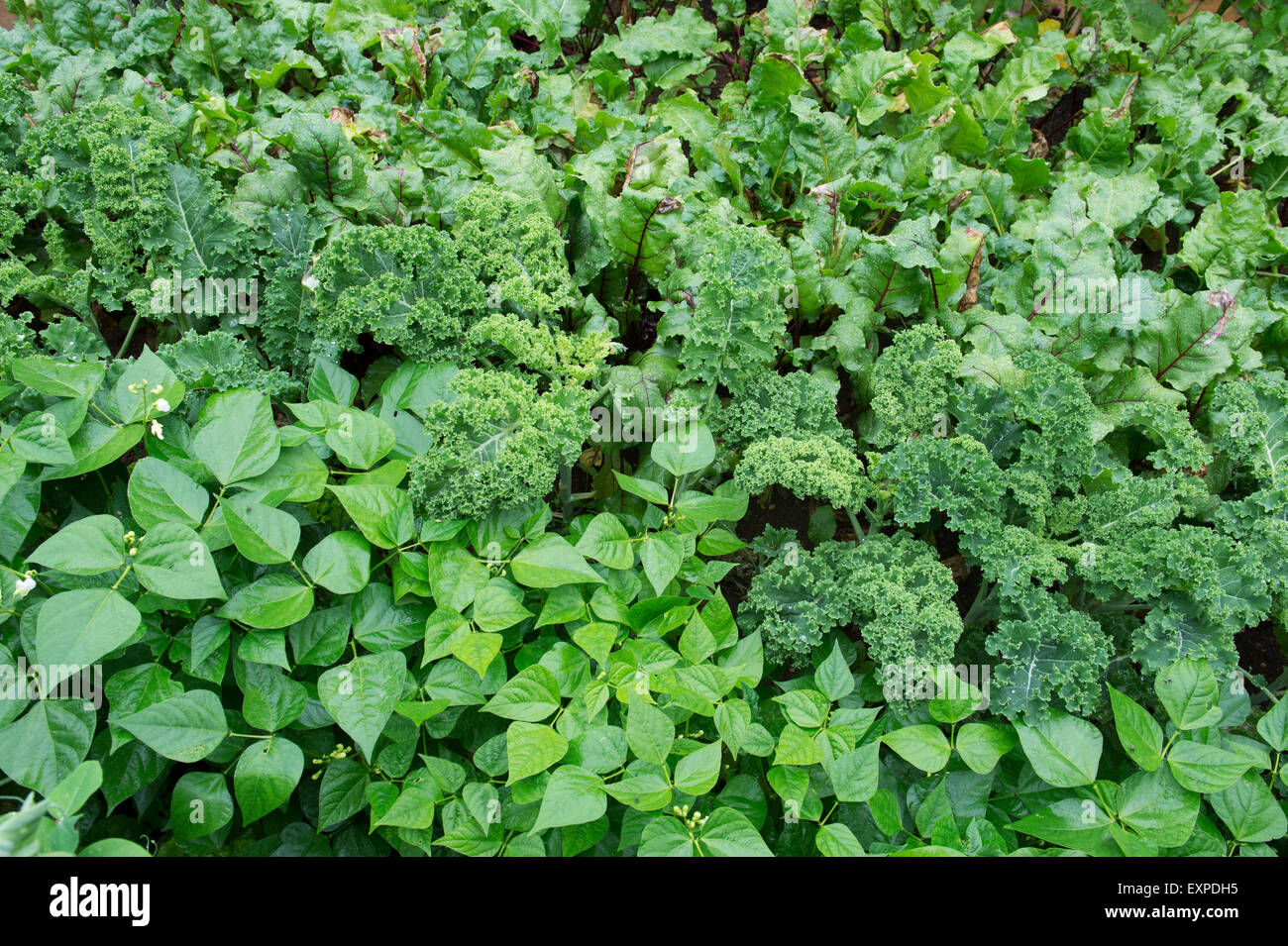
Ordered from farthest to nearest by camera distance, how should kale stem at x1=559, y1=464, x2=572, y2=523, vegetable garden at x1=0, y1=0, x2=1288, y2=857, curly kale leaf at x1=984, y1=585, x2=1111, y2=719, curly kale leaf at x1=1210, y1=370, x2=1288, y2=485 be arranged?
kale stem at x1=559, y1=464, x2=572, y2=523 → curly kale leaf at x1=1210, y1=370, x2=1288, y2=485 → curly kale leaf at x1=984, y1=585, x2=1111, y2=719 → vegetable garden at x1=0, y1=0, x2=1288, y2=857

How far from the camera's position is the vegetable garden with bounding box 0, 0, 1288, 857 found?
2.10m

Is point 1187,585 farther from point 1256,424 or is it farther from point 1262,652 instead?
point 1262,652

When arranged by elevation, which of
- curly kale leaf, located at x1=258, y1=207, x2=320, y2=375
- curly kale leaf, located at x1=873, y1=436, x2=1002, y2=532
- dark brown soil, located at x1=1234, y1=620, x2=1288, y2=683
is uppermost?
curly kale leaf, located at x1=258, y1=207, x2=320, y2=375

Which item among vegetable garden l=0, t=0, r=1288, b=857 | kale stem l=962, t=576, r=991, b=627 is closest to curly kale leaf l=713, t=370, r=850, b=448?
vegetable garden l=0, t=0, r=1288, b=857

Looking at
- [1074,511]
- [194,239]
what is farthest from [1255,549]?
[194,239]

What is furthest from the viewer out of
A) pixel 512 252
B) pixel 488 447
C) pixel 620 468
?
pixel 620 468

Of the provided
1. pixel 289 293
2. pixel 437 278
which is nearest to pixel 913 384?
pixel 437 278

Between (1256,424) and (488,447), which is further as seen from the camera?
(1256,424)

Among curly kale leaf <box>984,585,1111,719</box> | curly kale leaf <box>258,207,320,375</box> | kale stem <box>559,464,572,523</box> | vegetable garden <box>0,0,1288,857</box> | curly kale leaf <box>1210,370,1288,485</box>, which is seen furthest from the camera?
curly kale leaf <box>258,207,320,375</box>

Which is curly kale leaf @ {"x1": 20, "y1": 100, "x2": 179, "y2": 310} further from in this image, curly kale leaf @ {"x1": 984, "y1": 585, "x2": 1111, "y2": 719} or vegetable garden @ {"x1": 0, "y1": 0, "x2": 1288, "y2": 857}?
curly kale leaf @ {"x1": 984, "y1": 585, "x2": 1111, "y2": 719}

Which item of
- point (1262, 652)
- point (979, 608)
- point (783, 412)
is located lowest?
point (1262, 652)

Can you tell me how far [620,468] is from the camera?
3059 mm

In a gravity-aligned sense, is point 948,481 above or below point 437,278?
below
